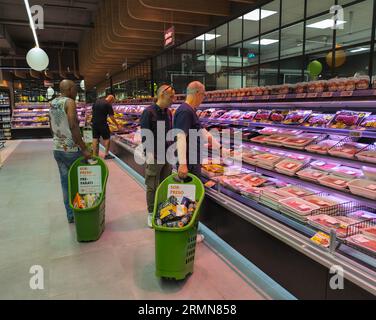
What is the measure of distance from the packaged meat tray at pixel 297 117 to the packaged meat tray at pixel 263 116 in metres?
0.34

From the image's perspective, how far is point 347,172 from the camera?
2.86m

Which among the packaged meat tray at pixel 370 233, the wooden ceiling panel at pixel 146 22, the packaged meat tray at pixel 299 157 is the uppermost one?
the wooden ceiling panel at pixel 146 22

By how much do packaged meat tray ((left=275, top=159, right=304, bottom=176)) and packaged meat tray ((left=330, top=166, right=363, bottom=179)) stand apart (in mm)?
341

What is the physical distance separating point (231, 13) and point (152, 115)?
11.9 ft

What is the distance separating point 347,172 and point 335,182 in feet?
0.65

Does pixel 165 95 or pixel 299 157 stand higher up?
pixel 165 95

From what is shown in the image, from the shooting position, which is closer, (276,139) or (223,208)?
(223,208)

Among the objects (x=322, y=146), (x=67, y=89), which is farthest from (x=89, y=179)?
(x=322, y=146)

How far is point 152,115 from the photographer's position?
3.67 meters

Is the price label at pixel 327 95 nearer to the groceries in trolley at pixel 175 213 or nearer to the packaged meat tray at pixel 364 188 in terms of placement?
the packaged meat tray at pixel 364 188

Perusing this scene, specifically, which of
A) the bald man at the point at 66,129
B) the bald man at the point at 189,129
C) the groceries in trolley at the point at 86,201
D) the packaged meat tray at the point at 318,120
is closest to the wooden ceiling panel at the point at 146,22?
the bald man at the point at 66,129

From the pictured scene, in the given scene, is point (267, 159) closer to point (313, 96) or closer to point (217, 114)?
point (313, 96)

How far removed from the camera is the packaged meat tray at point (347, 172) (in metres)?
2.76
